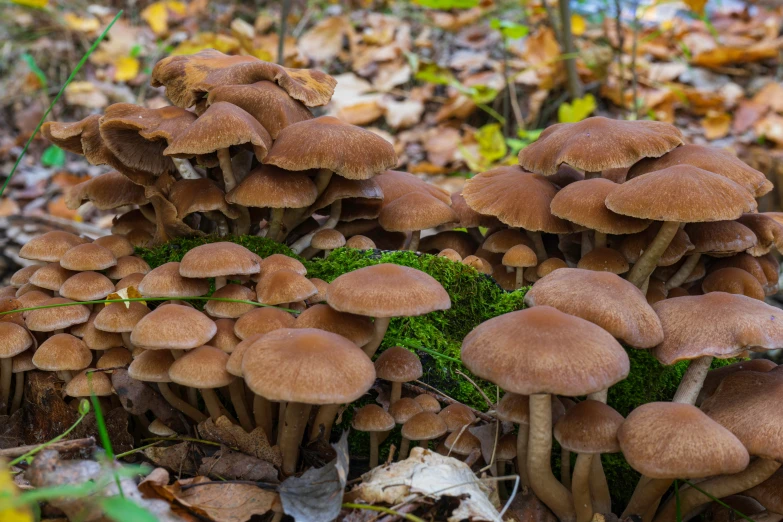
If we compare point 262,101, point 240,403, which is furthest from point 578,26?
point 240,403

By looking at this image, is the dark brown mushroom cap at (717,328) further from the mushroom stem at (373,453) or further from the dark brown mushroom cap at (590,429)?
the mushroom stem at (373,453)

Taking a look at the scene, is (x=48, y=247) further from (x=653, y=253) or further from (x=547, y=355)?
(x=653, y=253)

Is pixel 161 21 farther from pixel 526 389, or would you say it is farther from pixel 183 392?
pixel 526 389

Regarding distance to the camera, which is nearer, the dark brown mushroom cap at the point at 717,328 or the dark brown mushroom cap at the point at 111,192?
the dark brown mushroom cap at the point at 717,328

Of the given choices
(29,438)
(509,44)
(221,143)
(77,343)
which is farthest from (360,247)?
(509,44)

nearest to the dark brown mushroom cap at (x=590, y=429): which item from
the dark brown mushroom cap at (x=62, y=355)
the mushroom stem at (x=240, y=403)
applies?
the mushroom stem at (x=240, y=403)

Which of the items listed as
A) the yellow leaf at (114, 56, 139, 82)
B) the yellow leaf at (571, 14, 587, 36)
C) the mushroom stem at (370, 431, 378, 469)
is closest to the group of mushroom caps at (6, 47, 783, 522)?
the mushroom stem at (370, 431, 378, 469)
